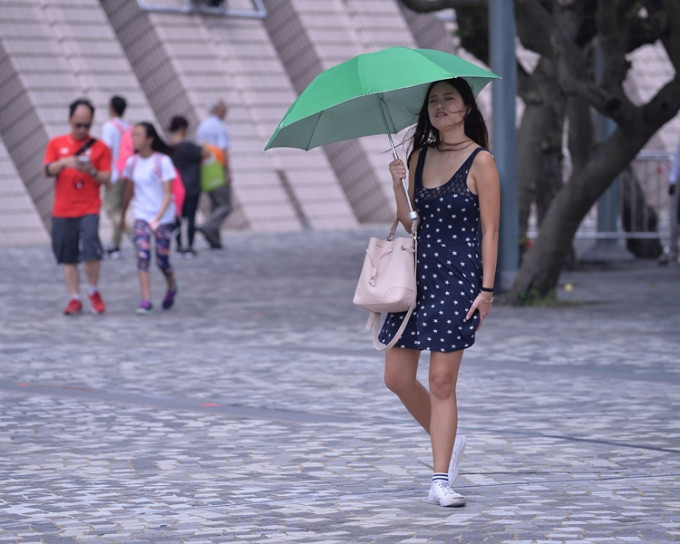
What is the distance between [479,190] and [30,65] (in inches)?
823

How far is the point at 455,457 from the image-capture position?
20.1 ft

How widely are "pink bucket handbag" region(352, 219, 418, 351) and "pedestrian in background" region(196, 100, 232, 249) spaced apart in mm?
16257

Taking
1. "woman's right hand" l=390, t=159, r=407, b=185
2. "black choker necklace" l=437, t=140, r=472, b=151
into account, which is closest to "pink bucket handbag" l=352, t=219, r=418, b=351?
"woman's right hand" l=390, t=159, r=407, b=185

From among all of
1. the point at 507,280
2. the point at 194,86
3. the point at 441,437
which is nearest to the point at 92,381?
the point at 441,437

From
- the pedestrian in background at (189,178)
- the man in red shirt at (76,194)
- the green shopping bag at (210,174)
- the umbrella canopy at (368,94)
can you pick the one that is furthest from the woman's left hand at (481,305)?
the green shopping bag at (210,174)

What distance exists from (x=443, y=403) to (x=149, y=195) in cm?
819

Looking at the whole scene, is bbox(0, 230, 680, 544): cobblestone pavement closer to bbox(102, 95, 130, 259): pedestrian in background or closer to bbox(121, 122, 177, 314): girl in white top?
bbox(121, 122, 177, 314): girl in white top

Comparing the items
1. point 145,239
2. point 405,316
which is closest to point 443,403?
point 405,316

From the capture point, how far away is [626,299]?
15.1 metres

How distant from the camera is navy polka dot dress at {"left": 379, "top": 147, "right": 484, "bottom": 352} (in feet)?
19.7

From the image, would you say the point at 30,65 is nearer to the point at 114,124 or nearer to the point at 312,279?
the point at 114,124

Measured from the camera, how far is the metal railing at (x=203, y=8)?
28.6 metres

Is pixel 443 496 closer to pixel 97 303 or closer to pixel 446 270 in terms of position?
pixel 446 270

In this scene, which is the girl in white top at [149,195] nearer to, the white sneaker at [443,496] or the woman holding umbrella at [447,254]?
the woman holding umbrella at [447,254]
